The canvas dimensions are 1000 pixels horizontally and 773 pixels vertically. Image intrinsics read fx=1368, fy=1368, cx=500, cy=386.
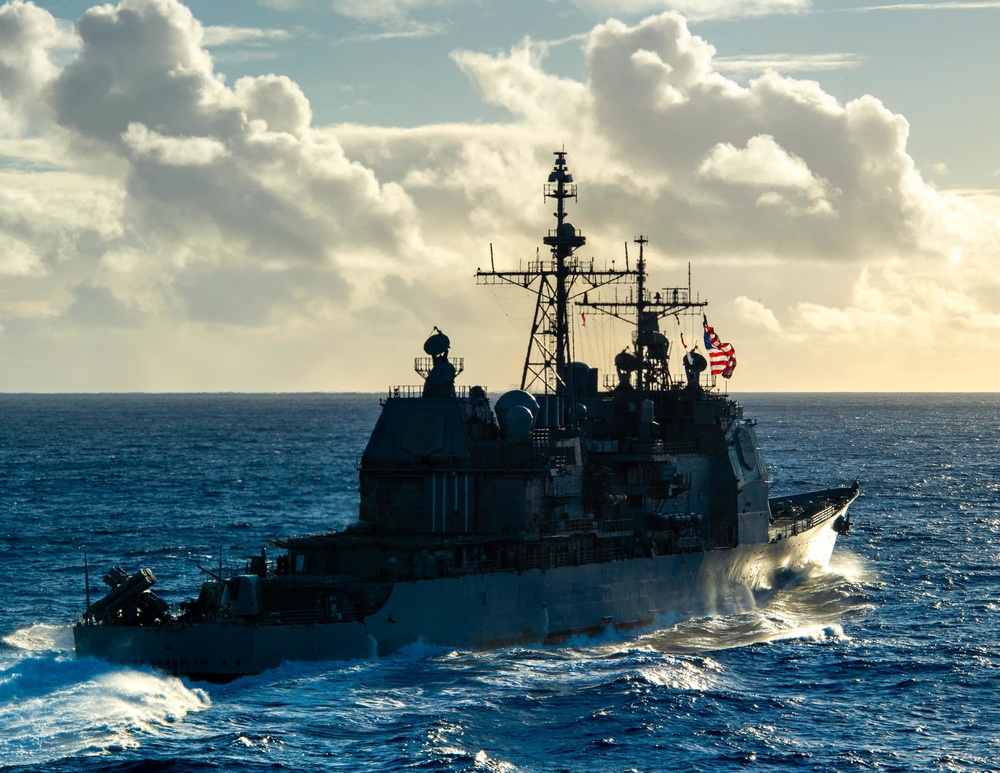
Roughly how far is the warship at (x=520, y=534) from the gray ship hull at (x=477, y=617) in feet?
0.16

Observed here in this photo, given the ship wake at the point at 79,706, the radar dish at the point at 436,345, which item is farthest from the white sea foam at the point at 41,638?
the radar dish at the point at 436,345

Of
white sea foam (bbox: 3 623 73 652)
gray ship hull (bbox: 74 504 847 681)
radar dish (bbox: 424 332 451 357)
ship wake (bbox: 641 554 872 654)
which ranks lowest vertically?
ship wake (bbox: 641 554 872 654)

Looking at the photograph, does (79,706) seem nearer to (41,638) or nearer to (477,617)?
(41,638)

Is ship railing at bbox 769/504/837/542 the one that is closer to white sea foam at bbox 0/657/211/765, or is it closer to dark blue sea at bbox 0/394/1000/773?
dark blue sea at bbox 0/394/1000/773

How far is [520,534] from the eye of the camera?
38.5 m

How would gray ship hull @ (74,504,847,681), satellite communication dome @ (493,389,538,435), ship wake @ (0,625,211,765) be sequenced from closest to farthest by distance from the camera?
ship wake @ (0,625,211,765) < gray ship hull @ (74,504,847,681) < satellite communication dome @ (493,389,538,435)

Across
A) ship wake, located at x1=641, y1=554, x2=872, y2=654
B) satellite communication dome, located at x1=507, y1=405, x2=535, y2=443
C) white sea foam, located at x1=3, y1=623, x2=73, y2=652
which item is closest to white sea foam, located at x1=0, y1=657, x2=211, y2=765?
white sea foam, located at x1=3, y1=623, x2=73, y2=652

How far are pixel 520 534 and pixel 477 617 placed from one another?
293cm

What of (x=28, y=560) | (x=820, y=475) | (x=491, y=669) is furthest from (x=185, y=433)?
(x=491, y=669)

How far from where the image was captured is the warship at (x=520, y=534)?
3403 cm

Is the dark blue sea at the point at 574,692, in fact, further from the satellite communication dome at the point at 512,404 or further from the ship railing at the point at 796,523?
the satellite communication dome at the point at 512,404

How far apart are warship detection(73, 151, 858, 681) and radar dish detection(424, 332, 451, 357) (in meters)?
0.04

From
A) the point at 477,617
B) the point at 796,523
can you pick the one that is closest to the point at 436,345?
the point at 477,617

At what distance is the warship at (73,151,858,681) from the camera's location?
112ft
